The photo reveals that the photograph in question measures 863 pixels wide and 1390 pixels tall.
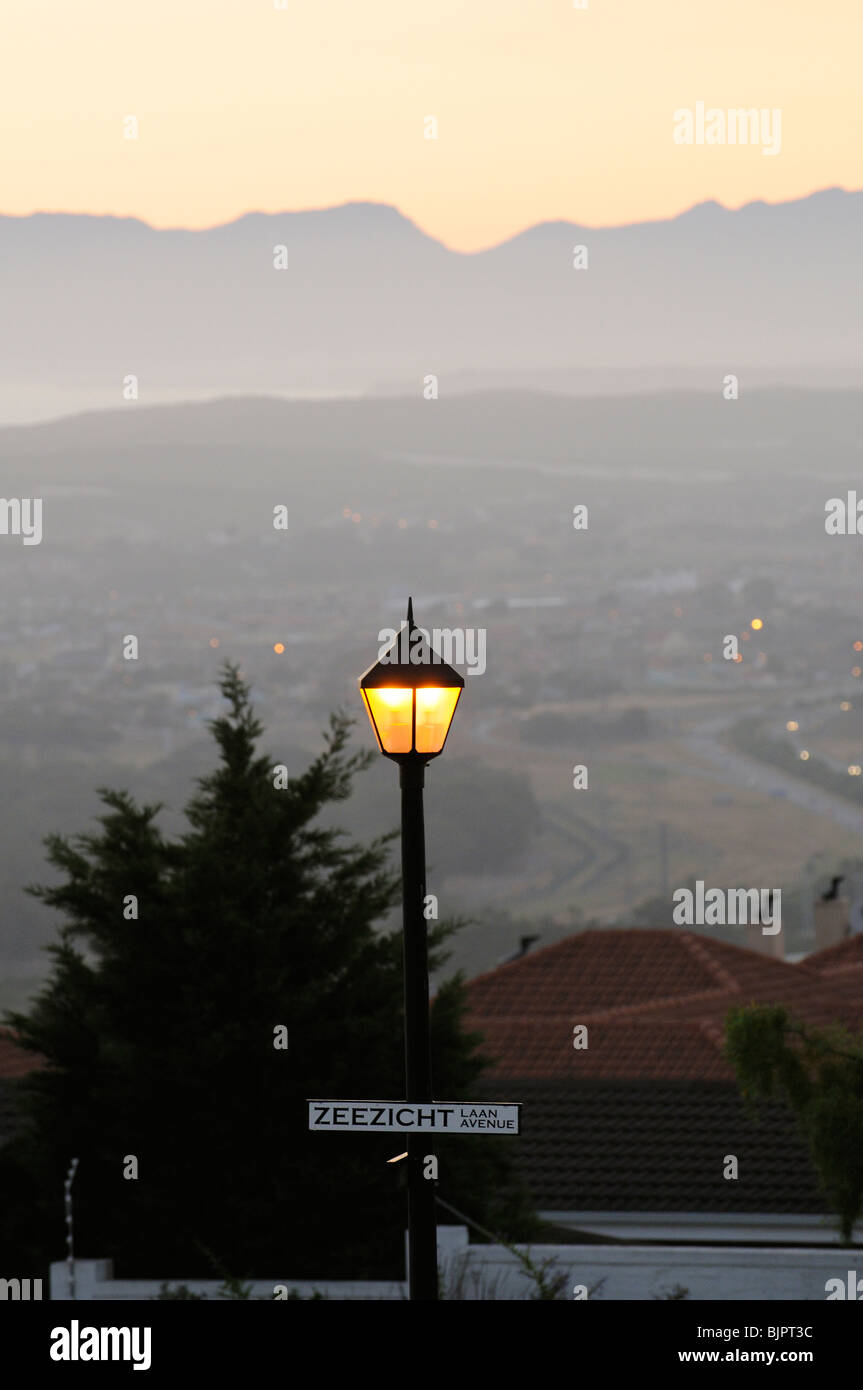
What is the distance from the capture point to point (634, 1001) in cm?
3784

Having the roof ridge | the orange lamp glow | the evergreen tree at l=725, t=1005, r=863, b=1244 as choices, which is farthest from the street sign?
the roof ridge

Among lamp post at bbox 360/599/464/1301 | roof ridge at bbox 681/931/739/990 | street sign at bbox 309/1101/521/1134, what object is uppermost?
roof ridge at bbox 681/931/739/990

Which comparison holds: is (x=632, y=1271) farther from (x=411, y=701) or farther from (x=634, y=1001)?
(x=634, y=1001)

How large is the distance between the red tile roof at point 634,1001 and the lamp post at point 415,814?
21.8 meters

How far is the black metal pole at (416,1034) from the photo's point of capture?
848cm

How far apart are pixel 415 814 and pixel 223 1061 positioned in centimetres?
1337

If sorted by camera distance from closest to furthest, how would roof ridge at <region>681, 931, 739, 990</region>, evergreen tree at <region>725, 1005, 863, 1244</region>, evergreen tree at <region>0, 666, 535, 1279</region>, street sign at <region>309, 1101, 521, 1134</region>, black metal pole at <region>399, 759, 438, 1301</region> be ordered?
street sign at <region>309, 1101, 521, 1134</region>, black metal pole at <region>399, 759, 438, 1301</region>, evergreen tree at <region>725, 1005, 863, 1244</region>, evergreen tree at <region>0, 666, 535, 1279</region>, roof ridge at <region>681, 931, 739, 990</region>

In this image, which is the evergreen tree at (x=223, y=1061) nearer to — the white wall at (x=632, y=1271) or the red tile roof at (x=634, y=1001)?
the white wall at (x=632, y=1271)

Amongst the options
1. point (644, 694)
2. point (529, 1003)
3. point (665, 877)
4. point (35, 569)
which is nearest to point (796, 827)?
point (665, 877)

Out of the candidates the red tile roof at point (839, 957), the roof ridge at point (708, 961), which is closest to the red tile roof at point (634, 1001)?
the roof ridge at point (708, 961)

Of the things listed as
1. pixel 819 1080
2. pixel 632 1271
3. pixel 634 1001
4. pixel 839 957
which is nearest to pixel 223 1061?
pixel 632 1271

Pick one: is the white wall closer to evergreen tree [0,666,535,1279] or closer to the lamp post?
evergreen tree [0,666,535,1279]

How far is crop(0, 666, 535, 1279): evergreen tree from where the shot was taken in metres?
20.7

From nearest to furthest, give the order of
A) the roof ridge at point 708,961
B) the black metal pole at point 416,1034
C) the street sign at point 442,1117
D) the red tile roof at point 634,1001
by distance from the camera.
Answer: the street sign at point 442,1117, the black metal pole at point 416,1034, the red tile roof at point 634,1001, the roof ridge at point 708,961
